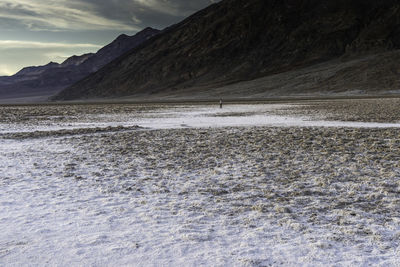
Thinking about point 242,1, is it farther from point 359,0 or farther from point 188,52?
point 359,0

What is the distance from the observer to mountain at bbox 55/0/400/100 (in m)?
110

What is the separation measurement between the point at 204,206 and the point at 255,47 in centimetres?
12977

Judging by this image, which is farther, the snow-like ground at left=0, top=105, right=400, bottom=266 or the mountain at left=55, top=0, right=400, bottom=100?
the mountain at left=55, top=0, right=400, bottom=100

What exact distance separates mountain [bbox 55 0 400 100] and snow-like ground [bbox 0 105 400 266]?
3148 inches

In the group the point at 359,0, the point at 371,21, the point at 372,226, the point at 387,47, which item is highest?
the point at 359,0

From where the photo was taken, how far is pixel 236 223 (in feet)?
18.1

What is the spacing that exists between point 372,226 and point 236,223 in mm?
1834

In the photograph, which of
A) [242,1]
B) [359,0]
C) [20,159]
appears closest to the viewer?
[20,159]

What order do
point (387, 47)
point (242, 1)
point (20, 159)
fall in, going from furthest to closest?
1. point (242, 1)
2. point (387, 47)
3. point (20, 159)

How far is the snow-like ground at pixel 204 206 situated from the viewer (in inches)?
180

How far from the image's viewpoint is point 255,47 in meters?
131

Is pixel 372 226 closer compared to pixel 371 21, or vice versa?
pixel 372 226

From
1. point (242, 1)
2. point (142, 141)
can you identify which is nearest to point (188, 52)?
point (242, 1)

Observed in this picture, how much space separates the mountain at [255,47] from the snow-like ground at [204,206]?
79955 mm
